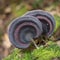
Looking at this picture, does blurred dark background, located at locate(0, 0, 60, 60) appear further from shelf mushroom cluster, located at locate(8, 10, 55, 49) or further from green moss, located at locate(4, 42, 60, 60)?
shelf mushroom cluster, located at locate(8, 10, 55, 49)

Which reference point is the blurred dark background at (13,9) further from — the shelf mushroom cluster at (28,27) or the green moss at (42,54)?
the shelf mushroom cluster at (28,27)

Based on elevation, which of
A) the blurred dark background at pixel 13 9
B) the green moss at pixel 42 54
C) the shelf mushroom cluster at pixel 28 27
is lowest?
the green moss at pixel 42 54

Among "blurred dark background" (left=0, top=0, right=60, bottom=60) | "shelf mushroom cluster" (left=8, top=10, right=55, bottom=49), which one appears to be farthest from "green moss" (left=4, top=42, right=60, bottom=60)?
"blurred dark background" (left=0, top=0, right=60, bottom=60)

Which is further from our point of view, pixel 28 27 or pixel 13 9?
pixel 13 9

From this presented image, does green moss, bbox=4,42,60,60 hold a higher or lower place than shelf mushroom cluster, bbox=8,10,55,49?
lower

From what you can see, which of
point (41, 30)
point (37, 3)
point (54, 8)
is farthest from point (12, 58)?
point (37, 3)

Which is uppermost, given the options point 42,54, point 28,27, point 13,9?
point 13,9

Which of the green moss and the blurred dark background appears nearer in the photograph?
the green moss

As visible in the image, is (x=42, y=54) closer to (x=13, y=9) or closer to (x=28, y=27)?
(x=28, y=27)

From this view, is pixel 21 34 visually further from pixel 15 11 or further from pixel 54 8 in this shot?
pixel 15 11

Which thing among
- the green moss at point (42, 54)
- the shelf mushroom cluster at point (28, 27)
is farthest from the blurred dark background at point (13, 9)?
the shelf mushroom cluster at point (28, 27)

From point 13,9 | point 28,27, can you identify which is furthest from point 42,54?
point 13,9
